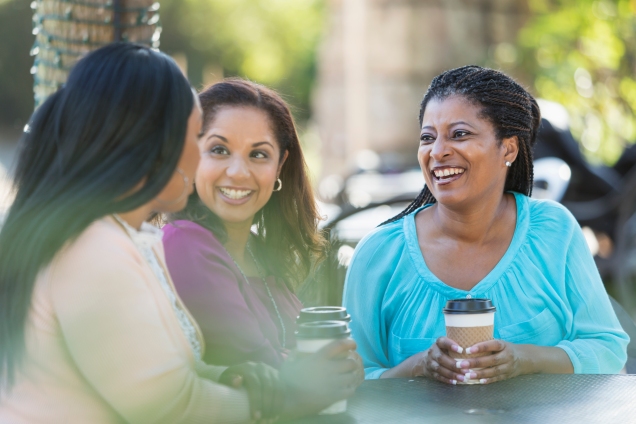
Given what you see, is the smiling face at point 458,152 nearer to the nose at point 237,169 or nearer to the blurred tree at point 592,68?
the nose at point 237,169

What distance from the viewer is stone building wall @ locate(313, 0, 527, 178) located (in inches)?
446

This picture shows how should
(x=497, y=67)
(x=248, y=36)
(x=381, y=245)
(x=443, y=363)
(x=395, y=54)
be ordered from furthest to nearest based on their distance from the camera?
(x=248, y=36) < (x=395, y=54) < (x=497, y=67) < (x=381, y=245) < (x=443, y=363)

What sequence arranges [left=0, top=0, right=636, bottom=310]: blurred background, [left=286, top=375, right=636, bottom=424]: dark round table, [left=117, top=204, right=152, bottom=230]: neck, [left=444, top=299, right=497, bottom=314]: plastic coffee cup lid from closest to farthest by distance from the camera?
[left=117, top=204, right=152, bottom=230]: neck, [left=286, top=375, right=636, bottom=424]: dark round table, [left=444, top=299, right=497, bottom=314]: plastic coffee cup lid, [left=0, top=0, right=636, bottom=310]: blurred background

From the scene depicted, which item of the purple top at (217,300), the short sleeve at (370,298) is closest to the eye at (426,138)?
the short sleeve at (370,298)

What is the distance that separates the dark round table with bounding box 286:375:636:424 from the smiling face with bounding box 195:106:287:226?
581 mm

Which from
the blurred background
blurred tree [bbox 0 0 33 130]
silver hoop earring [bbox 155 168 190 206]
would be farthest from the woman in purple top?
blurred tree [bbox 0 0 33 130]

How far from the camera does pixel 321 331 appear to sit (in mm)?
1592

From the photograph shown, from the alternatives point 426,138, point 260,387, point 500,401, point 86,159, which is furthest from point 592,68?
point 86,159

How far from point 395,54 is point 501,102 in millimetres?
8966

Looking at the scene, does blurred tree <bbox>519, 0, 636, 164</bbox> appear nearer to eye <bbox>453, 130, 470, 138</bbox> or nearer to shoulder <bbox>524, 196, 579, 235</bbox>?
shoulder <bbox>524, 196, 579, 235</bbox>

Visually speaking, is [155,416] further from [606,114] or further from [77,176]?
[606,114]

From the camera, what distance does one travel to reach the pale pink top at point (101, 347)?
138 centimetres

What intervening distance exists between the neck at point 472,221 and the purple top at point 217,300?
0.78m

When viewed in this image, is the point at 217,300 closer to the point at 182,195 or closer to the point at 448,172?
the point at 182,195
